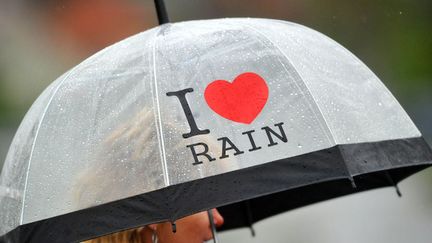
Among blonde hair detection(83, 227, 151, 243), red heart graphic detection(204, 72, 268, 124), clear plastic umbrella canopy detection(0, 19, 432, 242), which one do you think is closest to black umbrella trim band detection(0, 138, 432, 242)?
clear plastic umbrella canopy detection(0, 19, 432, 242)

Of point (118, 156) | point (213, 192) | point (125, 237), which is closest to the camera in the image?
point (213, 192)

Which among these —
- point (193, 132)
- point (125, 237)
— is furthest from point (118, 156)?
point (125, 237)

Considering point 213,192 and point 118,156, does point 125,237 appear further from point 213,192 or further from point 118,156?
point 213,192

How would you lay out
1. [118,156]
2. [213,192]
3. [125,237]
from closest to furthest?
1. [213,192]
2. [118,156]
3. [125,237]

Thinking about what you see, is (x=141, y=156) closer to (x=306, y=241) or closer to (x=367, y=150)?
(x=367, y=150)

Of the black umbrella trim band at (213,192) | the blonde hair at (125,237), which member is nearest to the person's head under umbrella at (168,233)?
the blonde hair at (125,237)

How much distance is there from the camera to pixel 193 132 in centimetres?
370

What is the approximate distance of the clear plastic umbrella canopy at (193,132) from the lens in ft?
12.0

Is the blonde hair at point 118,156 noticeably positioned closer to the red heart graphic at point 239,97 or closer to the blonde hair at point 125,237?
the red heart graphic at point 239,97

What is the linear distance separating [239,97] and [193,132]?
22 cm

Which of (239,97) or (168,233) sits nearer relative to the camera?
(239,97)

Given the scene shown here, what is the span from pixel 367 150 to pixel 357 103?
23 centimetres

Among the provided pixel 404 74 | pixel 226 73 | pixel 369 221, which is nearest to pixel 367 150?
pixel 226 73

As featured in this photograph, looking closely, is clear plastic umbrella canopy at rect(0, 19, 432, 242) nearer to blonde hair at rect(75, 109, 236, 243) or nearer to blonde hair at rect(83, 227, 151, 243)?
blonde hair at rect(75, 109, 236, 243)
